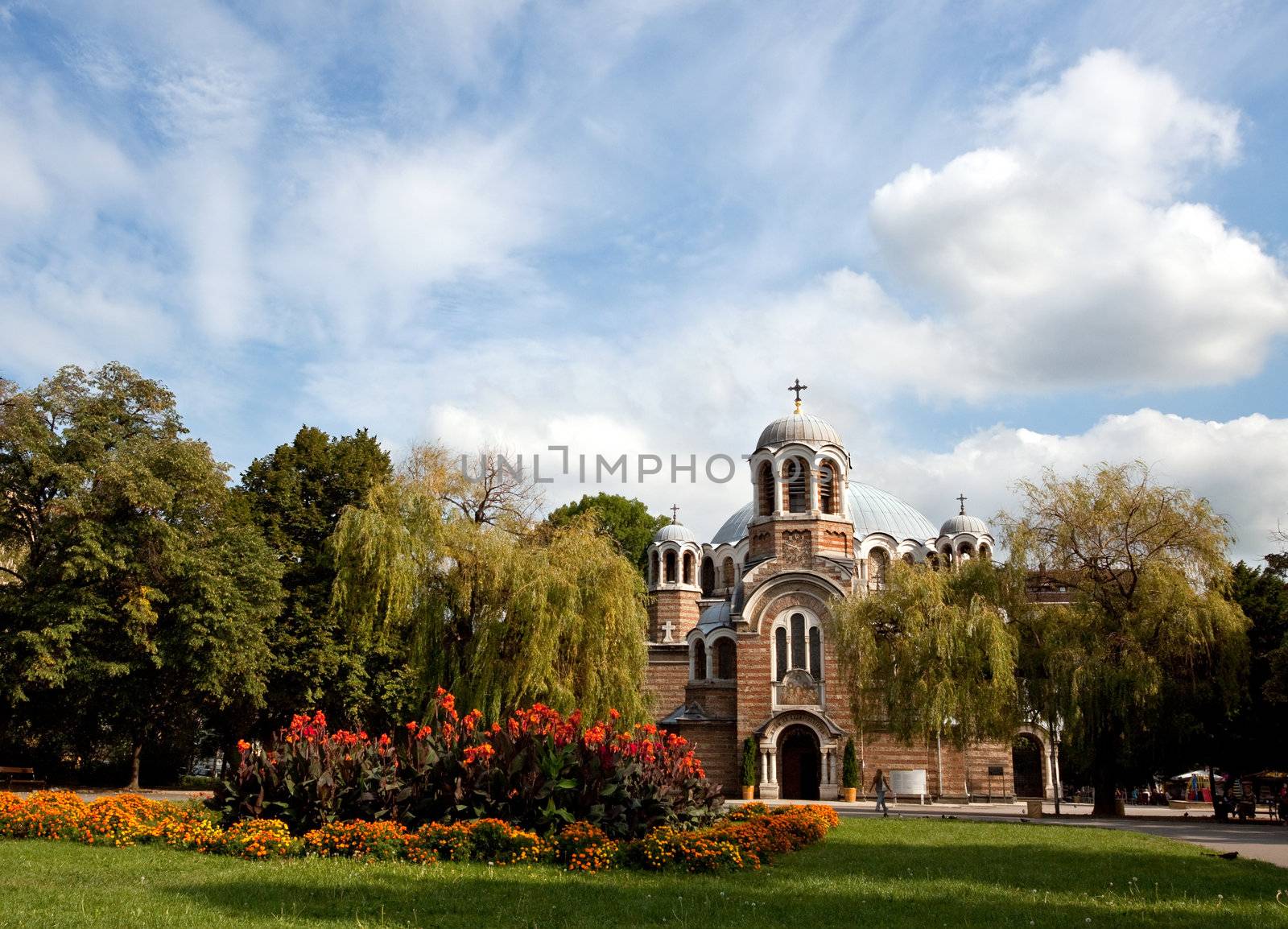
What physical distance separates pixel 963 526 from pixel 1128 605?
21.2m

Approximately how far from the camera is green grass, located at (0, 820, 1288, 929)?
793cm

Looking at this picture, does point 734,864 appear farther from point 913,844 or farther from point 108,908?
point 108,908

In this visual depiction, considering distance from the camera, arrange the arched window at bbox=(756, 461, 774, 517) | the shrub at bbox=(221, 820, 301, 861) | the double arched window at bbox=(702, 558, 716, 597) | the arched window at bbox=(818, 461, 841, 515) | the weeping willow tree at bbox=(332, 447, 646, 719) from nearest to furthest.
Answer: the shrub at bbox=(221, 820, 301, 861) < the weeping willow tree at bbox=(332, 447, 646, 719) < the arched window at bbox=(818, 461, 841, 515) < the arched window at bbox=(756, 461, 774, 517) < the double arched window at bbox=(702, 558, 716, 597)

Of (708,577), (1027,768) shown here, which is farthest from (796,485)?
(1027,768)

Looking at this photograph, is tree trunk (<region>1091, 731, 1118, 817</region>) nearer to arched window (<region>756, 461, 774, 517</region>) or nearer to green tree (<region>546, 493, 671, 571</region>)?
arched window (<region>756, 461, 774, 517</region>)

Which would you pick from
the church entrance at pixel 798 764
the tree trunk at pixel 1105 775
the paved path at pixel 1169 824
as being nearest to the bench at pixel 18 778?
the paved path at pixel 1169 824

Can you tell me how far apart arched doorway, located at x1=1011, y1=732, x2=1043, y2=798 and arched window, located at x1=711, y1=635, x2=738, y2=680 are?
32.6 feet

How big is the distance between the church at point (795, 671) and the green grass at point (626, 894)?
20083 mm

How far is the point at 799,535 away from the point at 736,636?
4125mm

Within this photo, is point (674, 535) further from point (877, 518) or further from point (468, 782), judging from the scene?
point (468, 782)

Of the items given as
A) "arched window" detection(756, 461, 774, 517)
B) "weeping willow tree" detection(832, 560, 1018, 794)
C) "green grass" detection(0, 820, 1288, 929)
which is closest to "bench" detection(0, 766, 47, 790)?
"green grass" detection(0, 820, 1288, 929)

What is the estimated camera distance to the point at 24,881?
9.35 meters

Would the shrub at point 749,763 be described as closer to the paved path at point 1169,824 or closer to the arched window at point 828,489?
the paved path at point 1169,824

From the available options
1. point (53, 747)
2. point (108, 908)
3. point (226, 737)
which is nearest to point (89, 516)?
point (226, 737)
